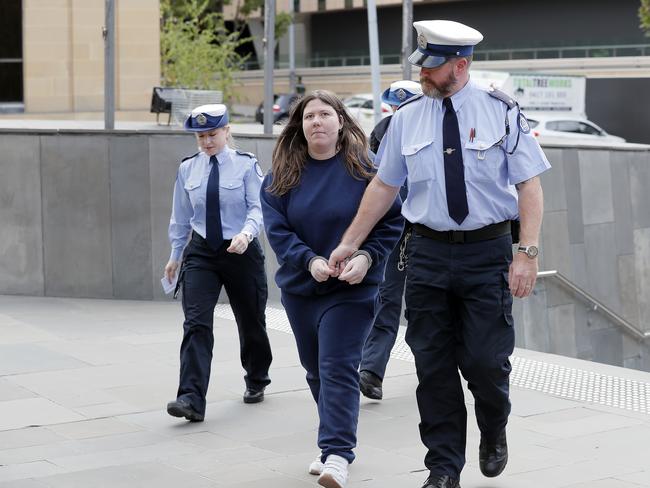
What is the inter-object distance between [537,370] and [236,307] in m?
2.29

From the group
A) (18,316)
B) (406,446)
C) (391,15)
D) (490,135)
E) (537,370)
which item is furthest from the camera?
(391,15)

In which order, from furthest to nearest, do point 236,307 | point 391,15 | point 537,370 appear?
point 391,15 → point 537,370 → point 236,307

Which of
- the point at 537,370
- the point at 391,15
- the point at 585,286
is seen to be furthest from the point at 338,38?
the point at 537,370

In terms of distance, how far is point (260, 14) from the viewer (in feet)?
216

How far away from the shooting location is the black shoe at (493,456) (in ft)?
17.4

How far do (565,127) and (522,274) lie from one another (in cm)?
2875

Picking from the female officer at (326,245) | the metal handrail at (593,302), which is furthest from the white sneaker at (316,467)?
the metal handrail at (593,302)

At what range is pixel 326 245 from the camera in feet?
18.1

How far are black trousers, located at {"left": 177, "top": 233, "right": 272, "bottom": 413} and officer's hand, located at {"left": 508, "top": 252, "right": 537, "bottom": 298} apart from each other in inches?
92.7

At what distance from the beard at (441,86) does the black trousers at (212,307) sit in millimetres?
2202

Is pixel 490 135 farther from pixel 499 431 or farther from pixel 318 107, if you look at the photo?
pixel 499 431

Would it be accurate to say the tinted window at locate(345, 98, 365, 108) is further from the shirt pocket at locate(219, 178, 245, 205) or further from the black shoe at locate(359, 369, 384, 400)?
the shirt pocket at locate(219, 178, 245, 205)

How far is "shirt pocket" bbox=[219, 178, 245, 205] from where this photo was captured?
694 centimetres

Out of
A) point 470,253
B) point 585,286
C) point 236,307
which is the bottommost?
point 585,286
